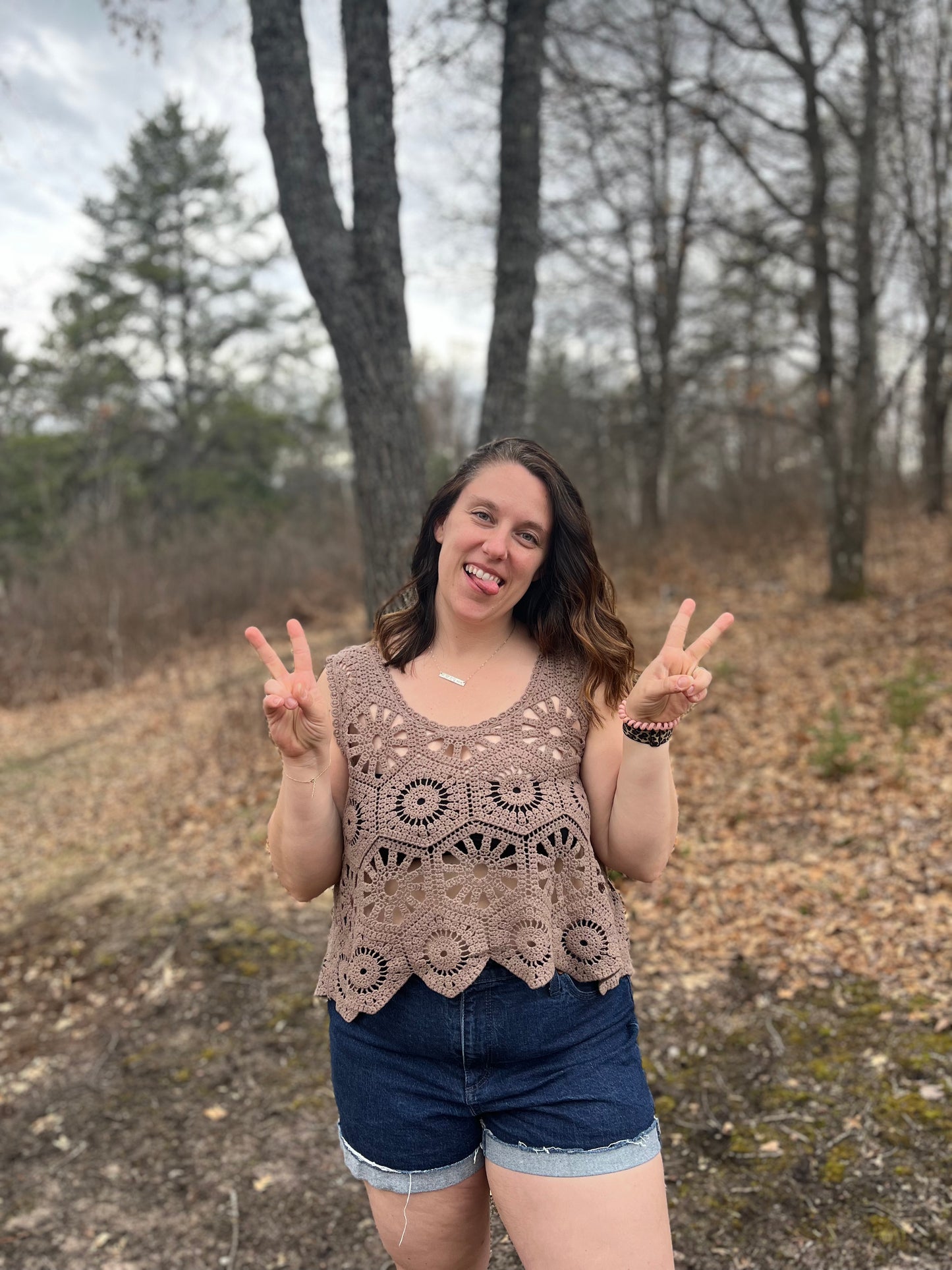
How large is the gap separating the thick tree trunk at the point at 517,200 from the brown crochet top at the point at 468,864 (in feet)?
12.4

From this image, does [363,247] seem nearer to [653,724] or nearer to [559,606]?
[559,606]

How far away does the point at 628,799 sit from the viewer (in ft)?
5.48

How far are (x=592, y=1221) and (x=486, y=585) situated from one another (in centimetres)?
110

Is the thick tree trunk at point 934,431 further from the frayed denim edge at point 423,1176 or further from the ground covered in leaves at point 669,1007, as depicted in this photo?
the frayed denim edge at point 423,1176

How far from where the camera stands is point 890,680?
6309mm

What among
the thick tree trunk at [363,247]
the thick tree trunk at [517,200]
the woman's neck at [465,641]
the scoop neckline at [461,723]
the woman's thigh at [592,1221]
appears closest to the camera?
the woman's thigh at [592,1221]

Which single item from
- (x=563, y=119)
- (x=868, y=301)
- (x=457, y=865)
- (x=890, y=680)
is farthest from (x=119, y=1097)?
(x=868, y=301)

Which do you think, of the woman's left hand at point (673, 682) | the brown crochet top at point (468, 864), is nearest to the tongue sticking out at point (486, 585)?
the brown crochet top at point (468, 864)

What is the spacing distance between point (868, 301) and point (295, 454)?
1738 cm

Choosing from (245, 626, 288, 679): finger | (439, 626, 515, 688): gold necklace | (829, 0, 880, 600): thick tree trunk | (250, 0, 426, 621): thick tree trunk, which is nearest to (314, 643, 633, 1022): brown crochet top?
(439, 626, 515, 688): gold necklace

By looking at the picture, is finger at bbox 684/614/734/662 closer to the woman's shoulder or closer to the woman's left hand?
the woman's left hand

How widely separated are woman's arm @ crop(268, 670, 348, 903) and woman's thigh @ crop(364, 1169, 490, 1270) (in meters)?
0.55

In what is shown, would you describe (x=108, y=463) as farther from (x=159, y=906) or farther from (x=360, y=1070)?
(x=360, y=1070)

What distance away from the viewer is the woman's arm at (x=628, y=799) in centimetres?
164
